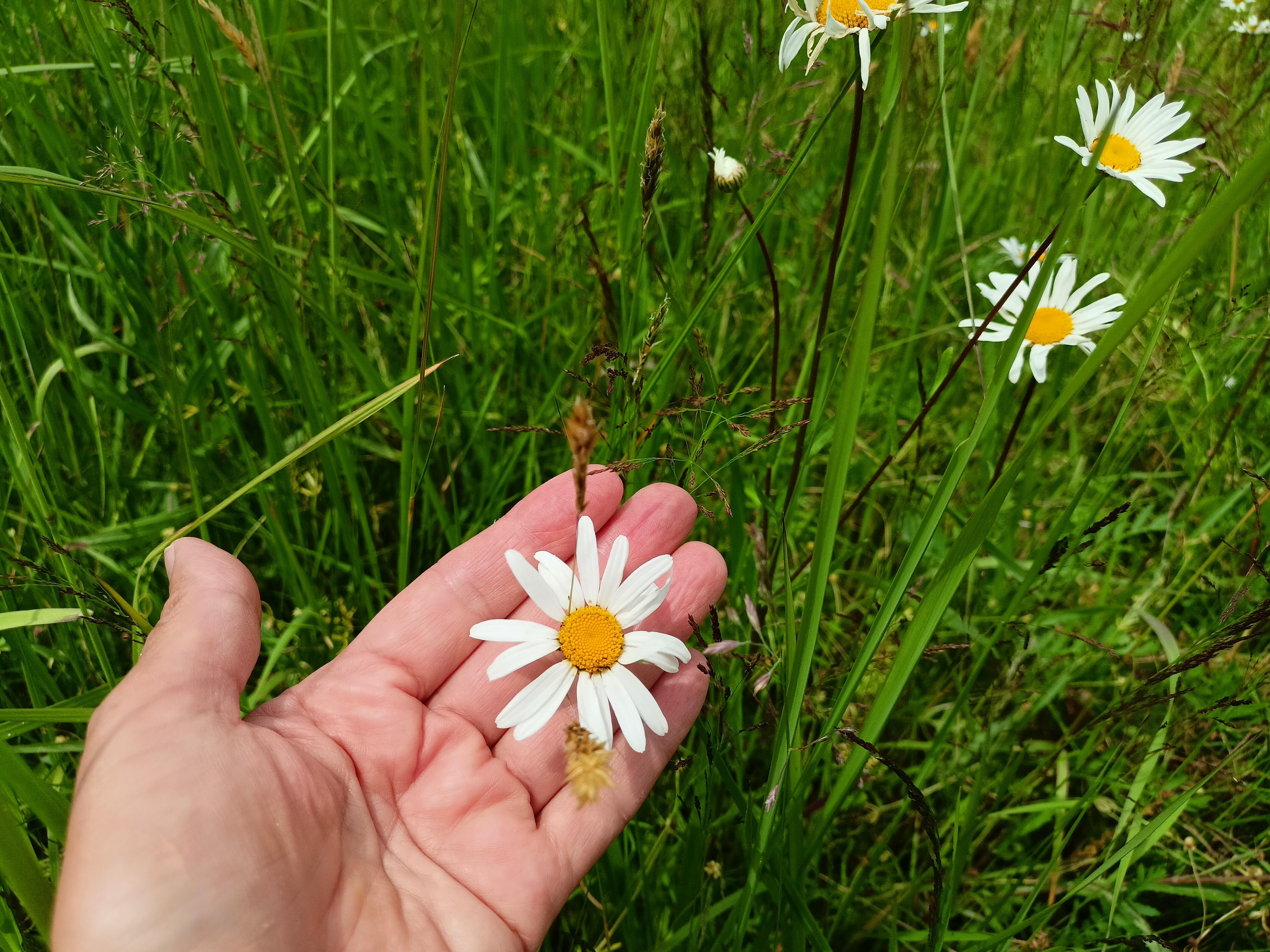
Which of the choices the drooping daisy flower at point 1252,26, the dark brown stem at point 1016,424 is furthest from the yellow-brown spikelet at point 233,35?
the drooping daisy flower at point 1252,26

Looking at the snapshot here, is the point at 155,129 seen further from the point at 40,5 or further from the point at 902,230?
the point at 902,230

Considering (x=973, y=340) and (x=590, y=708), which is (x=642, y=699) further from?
(x=973, y=340)

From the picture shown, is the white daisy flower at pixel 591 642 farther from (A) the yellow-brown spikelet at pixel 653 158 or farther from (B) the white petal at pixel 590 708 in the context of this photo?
(A) the yellow-brown spikelet at pixel 653 158

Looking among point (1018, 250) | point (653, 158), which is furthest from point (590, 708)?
point (1018, 250)

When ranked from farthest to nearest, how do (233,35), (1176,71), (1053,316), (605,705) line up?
(1053,316), (1176,71), (605,705), (233,35)

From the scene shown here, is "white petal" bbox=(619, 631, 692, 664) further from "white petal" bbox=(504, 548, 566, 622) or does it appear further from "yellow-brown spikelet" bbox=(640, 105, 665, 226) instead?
"yellow-brown spikelet" bbox=(640, 105, 665, 226)
